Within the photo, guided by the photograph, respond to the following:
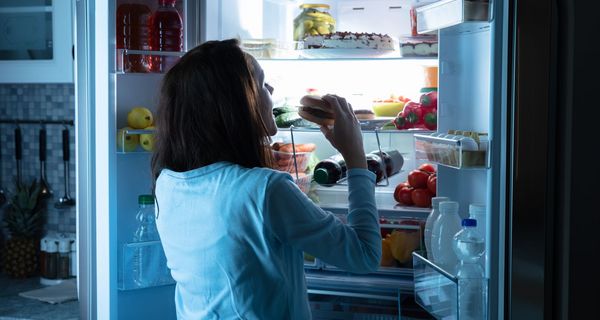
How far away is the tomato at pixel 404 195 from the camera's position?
7.86 feet

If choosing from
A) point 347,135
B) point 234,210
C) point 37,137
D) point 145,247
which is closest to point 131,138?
point 145,247

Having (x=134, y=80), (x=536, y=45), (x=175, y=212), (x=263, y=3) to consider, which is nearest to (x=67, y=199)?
(x=134, y=80)

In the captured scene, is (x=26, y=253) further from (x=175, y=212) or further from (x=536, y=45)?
(x=536, y=45)

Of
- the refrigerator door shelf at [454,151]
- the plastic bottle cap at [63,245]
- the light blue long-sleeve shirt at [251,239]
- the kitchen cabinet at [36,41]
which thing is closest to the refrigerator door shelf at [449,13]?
the refrigerator door shelf at [454,151]

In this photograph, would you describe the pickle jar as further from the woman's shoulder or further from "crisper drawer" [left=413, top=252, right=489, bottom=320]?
the woman's shoulder

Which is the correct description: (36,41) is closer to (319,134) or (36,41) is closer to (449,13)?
(319,134)

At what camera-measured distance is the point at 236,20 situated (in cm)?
260

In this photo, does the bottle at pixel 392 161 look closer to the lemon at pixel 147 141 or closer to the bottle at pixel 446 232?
the bottle at pixel 446 232

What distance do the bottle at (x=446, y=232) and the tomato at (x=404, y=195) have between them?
40 cm

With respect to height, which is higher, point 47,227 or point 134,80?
point 134,80

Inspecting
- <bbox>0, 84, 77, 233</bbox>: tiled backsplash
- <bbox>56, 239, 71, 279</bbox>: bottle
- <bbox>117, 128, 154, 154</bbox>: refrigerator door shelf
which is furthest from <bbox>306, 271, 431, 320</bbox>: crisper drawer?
<bbox>0, 84, 77, 233</bbox>: tiled backsplash

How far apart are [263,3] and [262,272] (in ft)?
4.71

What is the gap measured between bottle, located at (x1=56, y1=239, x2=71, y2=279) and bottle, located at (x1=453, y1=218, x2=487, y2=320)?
6.19 feet

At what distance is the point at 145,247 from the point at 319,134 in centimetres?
79
